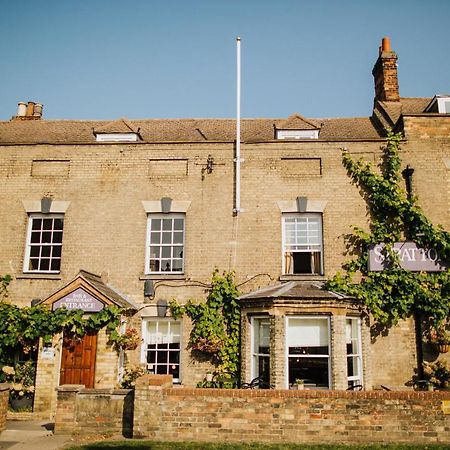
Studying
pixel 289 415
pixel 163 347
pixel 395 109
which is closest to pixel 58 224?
pixel 163 347

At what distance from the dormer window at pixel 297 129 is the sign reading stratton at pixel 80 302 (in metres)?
8.48

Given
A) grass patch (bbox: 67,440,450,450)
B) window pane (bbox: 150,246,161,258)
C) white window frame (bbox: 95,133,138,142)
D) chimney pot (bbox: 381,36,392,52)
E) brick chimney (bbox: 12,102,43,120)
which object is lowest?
grass patch (bbox: 67,440,450,450)

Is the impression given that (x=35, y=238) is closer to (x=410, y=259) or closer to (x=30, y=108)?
(x=30, y=108)

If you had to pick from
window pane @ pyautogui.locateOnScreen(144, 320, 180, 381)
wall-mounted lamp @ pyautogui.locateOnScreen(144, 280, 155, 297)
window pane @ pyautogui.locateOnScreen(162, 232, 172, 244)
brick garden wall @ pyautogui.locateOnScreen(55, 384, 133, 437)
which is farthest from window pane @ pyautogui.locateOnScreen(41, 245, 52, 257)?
brick garden wall @ pyautogui.locateOnScreen(55, 384, 133, 437)

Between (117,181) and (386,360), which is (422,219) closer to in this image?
(386,360)

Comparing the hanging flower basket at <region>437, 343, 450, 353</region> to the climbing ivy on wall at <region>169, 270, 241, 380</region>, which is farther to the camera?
the climbing ivy on wall at <region>169, 270, 241, 380</region>

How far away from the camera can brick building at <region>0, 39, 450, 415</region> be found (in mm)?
13469

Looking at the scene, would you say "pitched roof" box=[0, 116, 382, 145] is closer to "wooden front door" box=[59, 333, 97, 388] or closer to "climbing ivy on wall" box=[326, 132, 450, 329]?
"climbing ivy on wall" box=[326, 132, 450, 329]

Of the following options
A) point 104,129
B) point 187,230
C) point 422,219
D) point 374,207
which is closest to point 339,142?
point 374,207

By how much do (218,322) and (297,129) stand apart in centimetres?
739

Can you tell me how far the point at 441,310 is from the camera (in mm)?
13352

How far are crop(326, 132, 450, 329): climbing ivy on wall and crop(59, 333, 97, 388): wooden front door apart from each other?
6903mm

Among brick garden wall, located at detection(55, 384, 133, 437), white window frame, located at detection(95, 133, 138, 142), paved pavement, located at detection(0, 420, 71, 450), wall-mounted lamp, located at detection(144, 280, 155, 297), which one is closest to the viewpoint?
paved pavement, located at detection(0, 420, 71, 450)

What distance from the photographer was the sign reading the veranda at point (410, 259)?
13.9 meters
